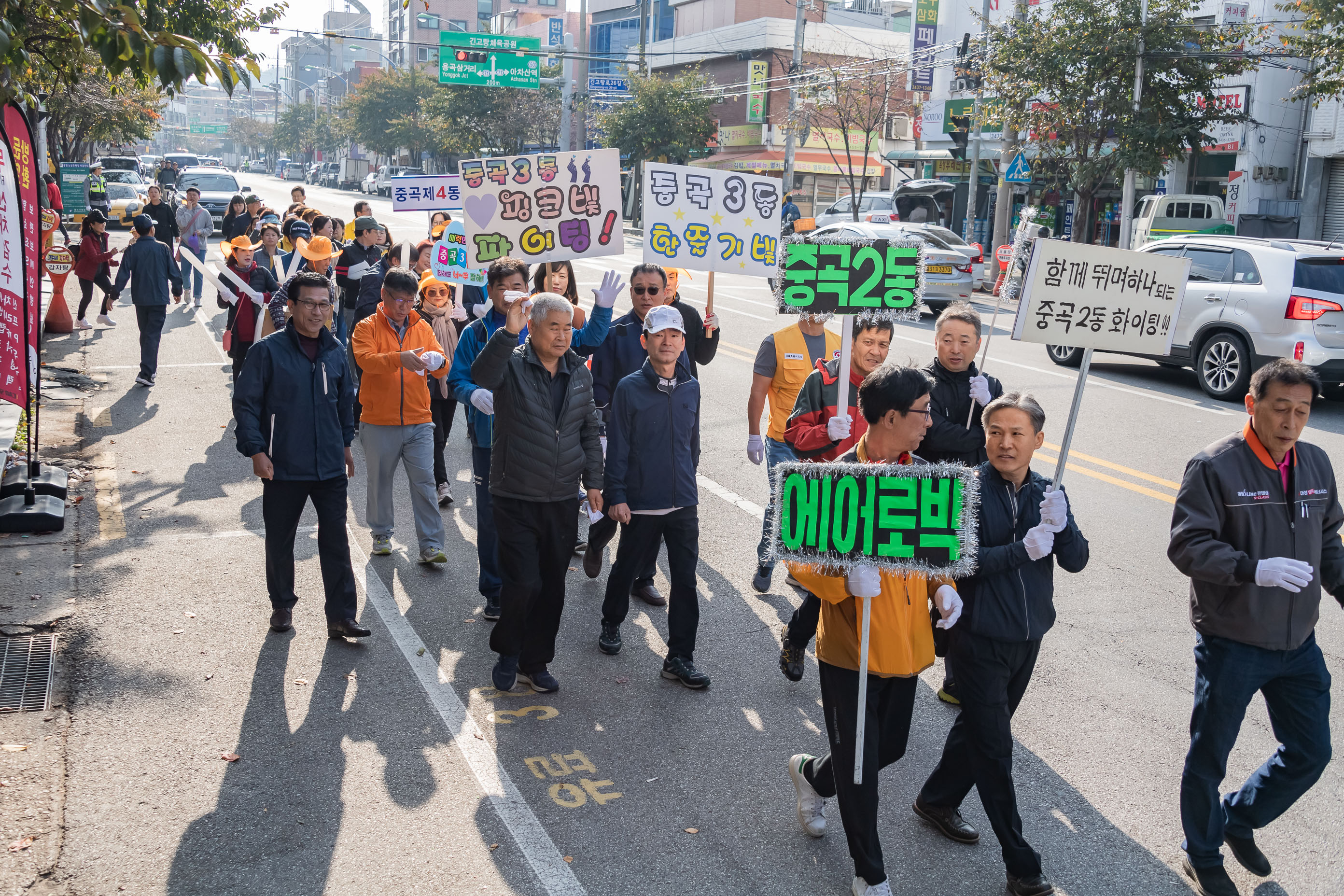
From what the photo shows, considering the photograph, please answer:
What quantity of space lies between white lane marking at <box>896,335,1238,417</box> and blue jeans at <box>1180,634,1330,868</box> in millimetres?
9515

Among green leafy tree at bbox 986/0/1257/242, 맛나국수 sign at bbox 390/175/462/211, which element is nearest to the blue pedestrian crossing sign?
green leafy tree at bbox 986/0/1257/242

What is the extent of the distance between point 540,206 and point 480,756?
3.79 metres

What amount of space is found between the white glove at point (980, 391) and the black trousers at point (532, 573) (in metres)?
Result: 1.98

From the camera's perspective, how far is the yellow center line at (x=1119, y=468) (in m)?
9.78

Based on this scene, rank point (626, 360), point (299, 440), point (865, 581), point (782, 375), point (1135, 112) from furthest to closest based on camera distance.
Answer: point (1135, 112) → point (626, 360) → point (782, 375) → point (299, 440) → point (865, 581)

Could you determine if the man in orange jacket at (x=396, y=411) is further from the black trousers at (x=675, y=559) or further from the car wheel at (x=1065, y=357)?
the car wheel at (x=1065, y=357)

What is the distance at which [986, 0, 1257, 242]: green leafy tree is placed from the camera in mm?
24016

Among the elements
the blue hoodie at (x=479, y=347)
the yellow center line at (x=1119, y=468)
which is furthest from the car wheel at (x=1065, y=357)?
the blue hoodie at (x=479, y=347)

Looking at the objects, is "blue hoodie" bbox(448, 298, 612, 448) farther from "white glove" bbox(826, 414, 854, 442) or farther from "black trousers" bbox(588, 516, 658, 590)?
"white glove" bbox(826, 414, 854, 442)

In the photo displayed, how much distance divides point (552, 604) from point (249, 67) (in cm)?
278

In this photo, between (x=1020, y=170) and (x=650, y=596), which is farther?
(x=1020, y=170)

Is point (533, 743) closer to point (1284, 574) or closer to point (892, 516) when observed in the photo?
point (892, 516)

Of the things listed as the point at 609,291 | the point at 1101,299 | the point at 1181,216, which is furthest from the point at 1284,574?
the point at 1181,216

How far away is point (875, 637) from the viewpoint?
3.91m
